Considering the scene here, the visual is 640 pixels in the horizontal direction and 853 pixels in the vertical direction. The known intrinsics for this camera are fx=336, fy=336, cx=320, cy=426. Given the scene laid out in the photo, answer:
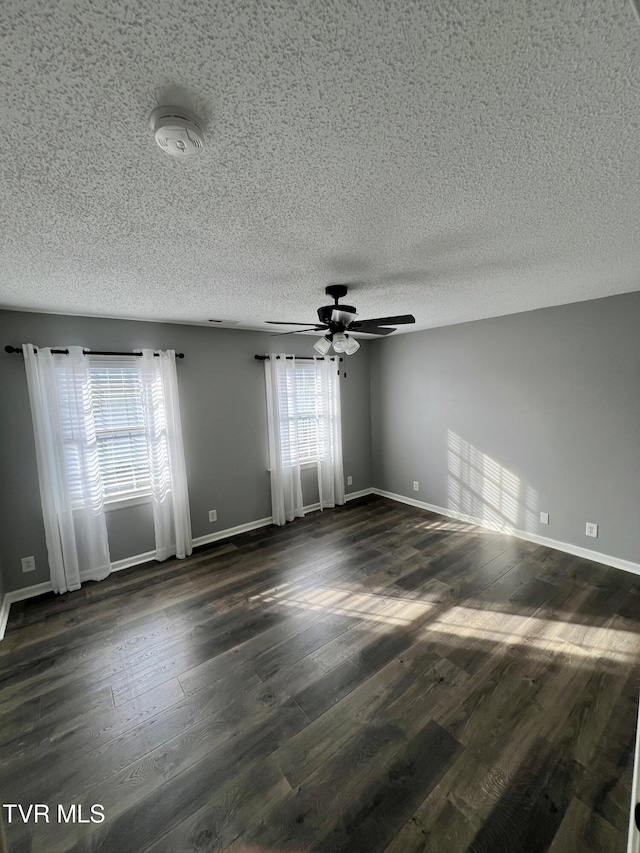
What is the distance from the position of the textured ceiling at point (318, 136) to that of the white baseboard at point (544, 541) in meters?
2.59

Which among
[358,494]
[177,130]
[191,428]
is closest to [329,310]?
[177,130]

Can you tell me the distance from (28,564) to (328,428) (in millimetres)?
3383

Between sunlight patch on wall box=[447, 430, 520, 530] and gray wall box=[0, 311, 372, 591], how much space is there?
5.71 ft

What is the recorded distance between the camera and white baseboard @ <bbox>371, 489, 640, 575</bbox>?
3.02 m

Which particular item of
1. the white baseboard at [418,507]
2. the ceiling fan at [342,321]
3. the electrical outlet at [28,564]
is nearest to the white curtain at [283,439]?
the white baseboard at [418,507]

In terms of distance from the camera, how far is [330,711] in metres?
1.79

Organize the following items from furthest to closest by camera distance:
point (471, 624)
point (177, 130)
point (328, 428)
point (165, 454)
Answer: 1. point (328, 428)
2. point (165, 454)
3. point (471, 624)
4. point (177, 130)

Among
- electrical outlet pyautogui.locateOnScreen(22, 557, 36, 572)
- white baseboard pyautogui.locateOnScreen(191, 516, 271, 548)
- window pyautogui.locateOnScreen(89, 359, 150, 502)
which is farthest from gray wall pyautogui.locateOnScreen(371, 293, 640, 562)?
electrical outlet pyautogui.locateOnScreen(22, 557, 36, 572)

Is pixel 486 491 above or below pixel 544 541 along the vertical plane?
above

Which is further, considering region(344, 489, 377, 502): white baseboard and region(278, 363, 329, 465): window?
region(344, 489, 377, 502): white baseboard

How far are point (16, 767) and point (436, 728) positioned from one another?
200cm

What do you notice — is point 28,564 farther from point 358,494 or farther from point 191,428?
point 358,494

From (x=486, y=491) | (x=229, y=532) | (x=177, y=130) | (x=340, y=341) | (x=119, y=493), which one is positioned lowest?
(x=229, y=532)

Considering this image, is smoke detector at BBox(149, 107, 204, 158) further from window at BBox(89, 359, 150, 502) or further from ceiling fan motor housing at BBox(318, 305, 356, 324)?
window at BBox(89, 359, 150, 502)
